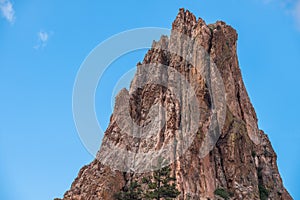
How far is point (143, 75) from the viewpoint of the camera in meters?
82.1

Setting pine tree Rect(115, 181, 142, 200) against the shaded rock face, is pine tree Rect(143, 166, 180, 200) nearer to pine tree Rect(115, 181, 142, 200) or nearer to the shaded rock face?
pine tree Rect(115, 181, 142, 200)

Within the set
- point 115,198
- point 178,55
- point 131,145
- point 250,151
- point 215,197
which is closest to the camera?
point 115,198

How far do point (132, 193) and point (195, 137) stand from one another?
Result: 47.2ft

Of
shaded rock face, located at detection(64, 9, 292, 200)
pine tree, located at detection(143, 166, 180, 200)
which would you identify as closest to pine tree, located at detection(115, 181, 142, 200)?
shaded rock face, located at detection(64, 9, 292, 200)

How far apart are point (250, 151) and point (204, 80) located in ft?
39.7

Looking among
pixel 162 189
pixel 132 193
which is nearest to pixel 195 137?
pixel 132 193

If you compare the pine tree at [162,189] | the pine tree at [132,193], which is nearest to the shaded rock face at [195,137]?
the pine tree at [132,193]

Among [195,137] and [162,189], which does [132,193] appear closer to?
[162,189]

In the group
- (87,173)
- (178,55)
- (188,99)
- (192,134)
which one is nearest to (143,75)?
(178,55)

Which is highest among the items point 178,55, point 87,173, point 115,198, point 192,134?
point 178,55

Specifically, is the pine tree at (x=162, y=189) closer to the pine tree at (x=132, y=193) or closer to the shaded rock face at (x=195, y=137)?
the pine tree at (x=132, y=193)

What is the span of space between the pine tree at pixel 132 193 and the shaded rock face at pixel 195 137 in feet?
4.19

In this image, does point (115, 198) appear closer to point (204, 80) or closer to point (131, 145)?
point (131, 145)

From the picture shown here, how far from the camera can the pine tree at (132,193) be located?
5812 centimetres
